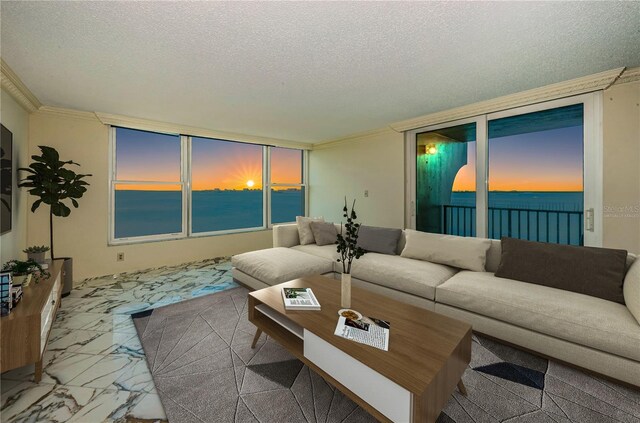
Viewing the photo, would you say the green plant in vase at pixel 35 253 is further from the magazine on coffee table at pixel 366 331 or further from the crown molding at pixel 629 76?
the crown molding at pixel 629 76

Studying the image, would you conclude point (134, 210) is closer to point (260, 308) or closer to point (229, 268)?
point (229, 268)

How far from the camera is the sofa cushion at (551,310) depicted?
162 centimetres

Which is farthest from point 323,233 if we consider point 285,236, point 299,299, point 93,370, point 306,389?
point 93,370

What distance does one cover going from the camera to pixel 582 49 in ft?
6.99

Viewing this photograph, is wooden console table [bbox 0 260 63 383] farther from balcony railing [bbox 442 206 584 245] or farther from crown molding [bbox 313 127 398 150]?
crown molding [bbox 313 127 398 150]

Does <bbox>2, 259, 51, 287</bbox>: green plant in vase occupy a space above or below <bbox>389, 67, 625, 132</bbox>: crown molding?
below

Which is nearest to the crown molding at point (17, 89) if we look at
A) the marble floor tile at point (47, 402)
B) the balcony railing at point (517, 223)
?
the marble floor tile at point (47, 402)

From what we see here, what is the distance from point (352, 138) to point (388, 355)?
451cm

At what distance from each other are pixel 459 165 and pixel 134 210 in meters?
5.22

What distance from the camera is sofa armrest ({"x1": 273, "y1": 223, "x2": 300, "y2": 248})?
13.0 ft

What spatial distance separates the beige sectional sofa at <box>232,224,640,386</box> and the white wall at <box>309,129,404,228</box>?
5.49 ft

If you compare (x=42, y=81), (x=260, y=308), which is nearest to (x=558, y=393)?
(x=260, y=308)

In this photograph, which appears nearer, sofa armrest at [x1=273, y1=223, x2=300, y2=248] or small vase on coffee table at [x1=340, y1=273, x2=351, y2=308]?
small vase on coffee table at [x1=340, y1=273, x2=351, y2=308]

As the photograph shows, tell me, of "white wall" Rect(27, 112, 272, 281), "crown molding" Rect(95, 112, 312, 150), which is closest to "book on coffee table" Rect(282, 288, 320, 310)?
"white wall" Rect(27, 112, 272, 281)
